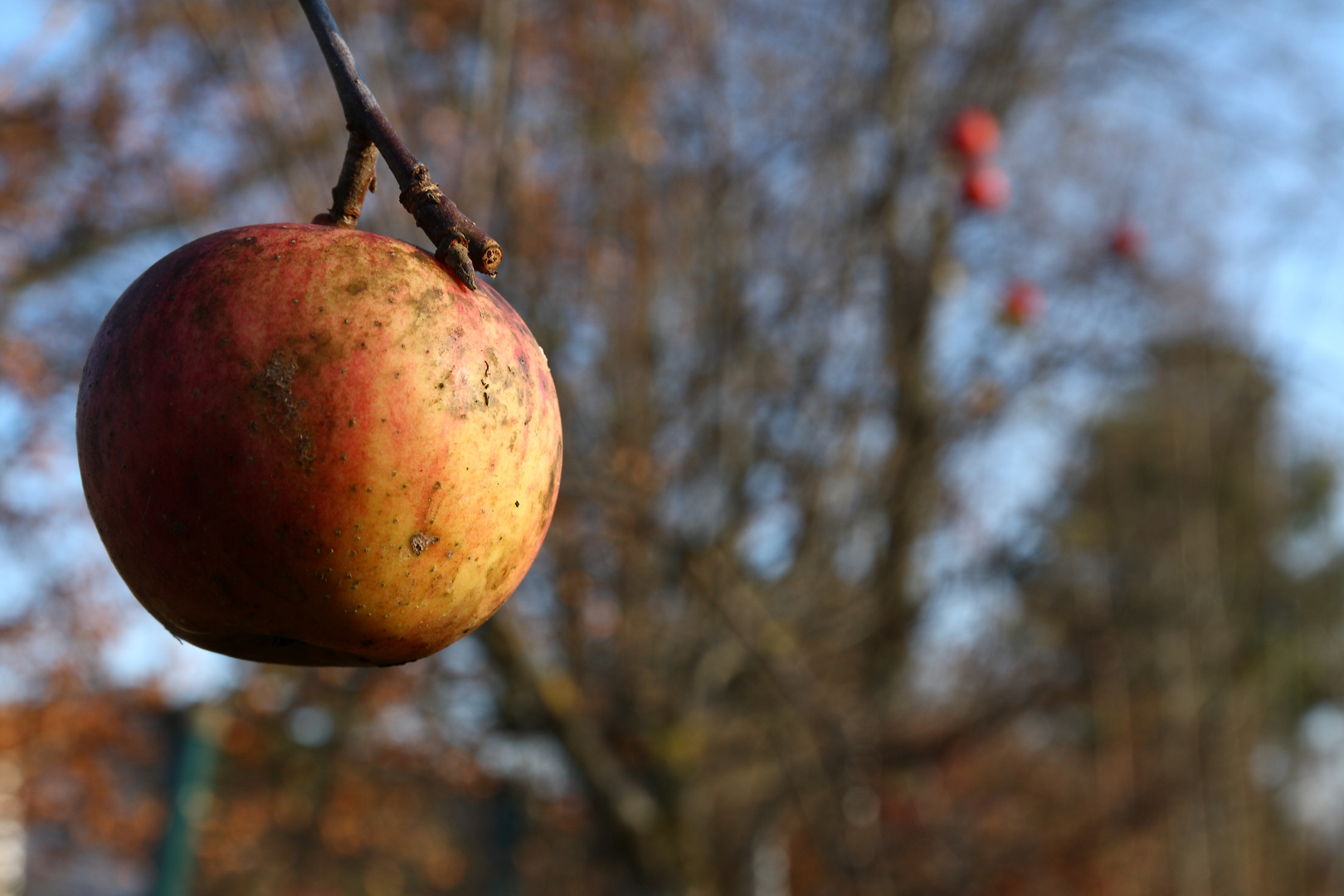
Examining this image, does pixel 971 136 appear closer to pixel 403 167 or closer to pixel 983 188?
pixel 983 188

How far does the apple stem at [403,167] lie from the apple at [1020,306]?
3.93 metres

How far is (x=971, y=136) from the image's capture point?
4398 mm

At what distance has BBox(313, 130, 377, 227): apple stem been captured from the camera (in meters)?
0.93

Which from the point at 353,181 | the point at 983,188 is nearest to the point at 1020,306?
the point at 983,188

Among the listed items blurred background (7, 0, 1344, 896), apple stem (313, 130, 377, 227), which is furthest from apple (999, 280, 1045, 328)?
apple stem (313, 130, 377, 227)

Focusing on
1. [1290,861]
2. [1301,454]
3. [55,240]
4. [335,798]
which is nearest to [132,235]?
[55,240]

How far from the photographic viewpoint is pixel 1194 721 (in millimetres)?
4941

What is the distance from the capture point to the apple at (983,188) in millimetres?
4473

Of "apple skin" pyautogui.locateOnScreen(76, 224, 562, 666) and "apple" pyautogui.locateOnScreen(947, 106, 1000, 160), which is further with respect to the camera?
"apple" pyautogui.locateOnScreen(947, 106, 1000, 160)

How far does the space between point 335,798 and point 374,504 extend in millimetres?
8367

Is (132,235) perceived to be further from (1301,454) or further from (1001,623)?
(1301,454)

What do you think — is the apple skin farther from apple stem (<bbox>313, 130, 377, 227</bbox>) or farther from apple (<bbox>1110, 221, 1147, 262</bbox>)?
apple (<bbox>1110, 221, 1147, 262</bbox>)

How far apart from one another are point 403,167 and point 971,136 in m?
4.01

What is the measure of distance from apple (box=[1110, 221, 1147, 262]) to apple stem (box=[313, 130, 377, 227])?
433cm
